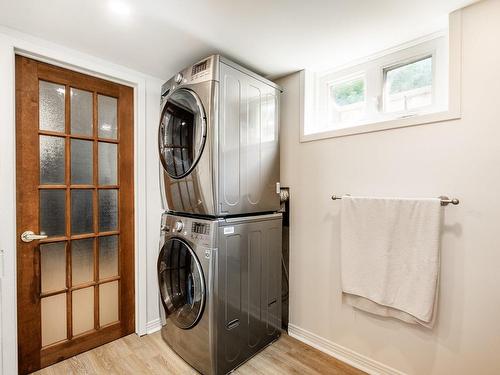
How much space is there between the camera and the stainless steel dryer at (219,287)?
157 centimetres

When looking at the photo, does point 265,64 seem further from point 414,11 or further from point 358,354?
point 358,354

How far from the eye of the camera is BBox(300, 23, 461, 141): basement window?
153 cm

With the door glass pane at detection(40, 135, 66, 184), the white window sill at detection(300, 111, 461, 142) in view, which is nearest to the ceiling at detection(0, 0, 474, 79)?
the white window sill at detection(300, 111, 461, 142)

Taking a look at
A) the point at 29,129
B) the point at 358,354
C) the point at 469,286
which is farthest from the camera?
the point at 358,354

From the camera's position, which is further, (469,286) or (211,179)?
(211,179)

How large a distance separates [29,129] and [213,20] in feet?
4.46

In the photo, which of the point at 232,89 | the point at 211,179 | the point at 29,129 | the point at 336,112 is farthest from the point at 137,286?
the point at 336,112

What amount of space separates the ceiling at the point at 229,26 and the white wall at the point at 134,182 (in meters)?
0.09

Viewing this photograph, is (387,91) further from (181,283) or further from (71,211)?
(71,211)

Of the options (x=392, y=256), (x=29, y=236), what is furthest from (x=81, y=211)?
(x=392, y=256)

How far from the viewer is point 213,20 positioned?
1.45 m

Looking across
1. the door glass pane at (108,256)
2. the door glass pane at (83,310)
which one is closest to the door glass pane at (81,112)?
the door glass pane at (108,256)

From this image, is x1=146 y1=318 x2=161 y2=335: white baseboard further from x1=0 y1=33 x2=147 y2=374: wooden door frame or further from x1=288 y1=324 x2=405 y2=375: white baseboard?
x1=288 y1=324 x2=405 y2=375: white baseboard

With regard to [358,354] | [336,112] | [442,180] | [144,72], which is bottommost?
[358,354]
